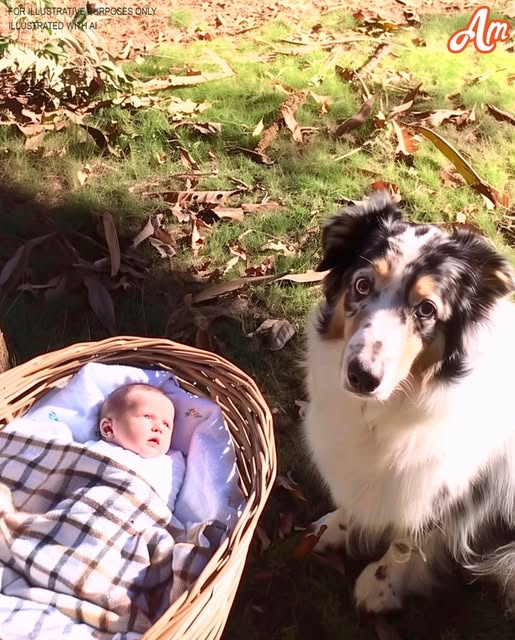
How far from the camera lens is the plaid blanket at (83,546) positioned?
2.00 meters

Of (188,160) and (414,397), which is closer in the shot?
(414,397)

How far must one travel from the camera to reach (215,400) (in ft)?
8.31

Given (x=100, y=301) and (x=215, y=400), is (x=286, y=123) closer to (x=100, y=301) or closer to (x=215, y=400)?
(x=100, y=301)

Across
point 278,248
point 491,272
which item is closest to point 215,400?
point 491,272

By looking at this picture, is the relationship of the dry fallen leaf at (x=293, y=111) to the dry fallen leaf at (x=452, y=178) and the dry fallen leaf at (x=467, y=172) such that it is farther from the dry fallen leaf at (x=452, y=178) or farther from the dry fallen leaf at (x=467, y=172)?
the dry fallen leaf at (x=452, y=178)

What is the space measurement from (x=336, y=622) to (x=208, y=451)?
723mm

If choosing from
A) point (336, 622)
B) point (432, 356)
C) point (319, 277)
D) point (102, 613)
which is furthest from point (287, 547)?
point (319, 277)

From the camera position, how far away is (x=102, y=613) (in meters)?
2.00

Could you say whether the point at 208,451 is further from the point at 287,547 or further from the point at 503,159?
the point at 503,159

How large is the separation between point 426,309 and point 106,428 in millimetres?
1170

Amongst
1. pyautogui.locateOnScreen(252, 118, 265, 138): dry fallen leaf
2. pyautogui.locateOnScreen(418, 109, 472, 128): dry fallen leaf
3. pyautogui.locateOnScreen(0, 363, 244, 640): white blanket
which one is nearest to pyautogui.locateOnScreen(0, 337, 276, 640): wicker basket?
pyautogui.locateOnScreen(0, 363, 244, 640): white blanket

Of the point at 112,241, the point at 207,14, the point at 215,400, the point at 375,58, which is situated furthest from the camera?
the point at 207,14

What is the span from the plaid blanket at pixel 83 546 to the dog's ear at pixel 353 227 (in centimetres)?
90

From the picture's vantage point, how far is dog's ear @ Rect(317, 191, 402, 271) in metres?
2.24
